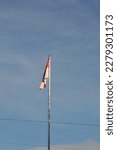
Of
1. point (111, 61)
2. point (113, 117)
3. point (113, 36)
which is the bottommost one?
point (113, 117)

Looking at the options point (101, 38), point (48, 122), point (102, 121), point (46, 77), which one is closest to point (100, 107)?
point (102, 121)

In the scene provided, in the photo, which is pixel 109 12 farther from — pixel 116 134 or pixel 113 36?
pixel 116 134

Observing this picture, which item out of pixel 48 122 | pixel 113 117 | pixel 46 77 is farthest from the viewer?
pixel 46 77

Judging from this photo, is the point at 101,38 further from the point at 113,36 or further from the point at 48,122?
the point at 48,122

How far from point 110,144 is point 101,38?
7897 millimetres

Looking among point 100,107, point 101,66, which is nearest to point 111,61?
point 101,66

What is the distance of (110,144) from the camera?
31484 mm

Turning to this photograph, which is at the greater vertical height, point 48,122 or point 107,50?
point 107,50

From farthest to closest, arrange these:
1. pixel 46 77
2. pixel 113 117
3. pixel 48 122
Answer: pixel 46 77, pixel 48 122, pixel 113 117

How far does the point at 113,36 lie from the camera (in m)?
32.8

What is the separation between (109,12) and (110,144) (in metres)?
9.98

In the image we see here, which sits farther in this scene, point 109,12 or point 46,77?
point 46,77

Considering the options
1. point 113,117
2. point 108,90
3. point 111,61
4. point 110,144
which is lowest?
point 110,144

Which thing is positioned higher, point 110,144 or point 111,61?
point 111,61
